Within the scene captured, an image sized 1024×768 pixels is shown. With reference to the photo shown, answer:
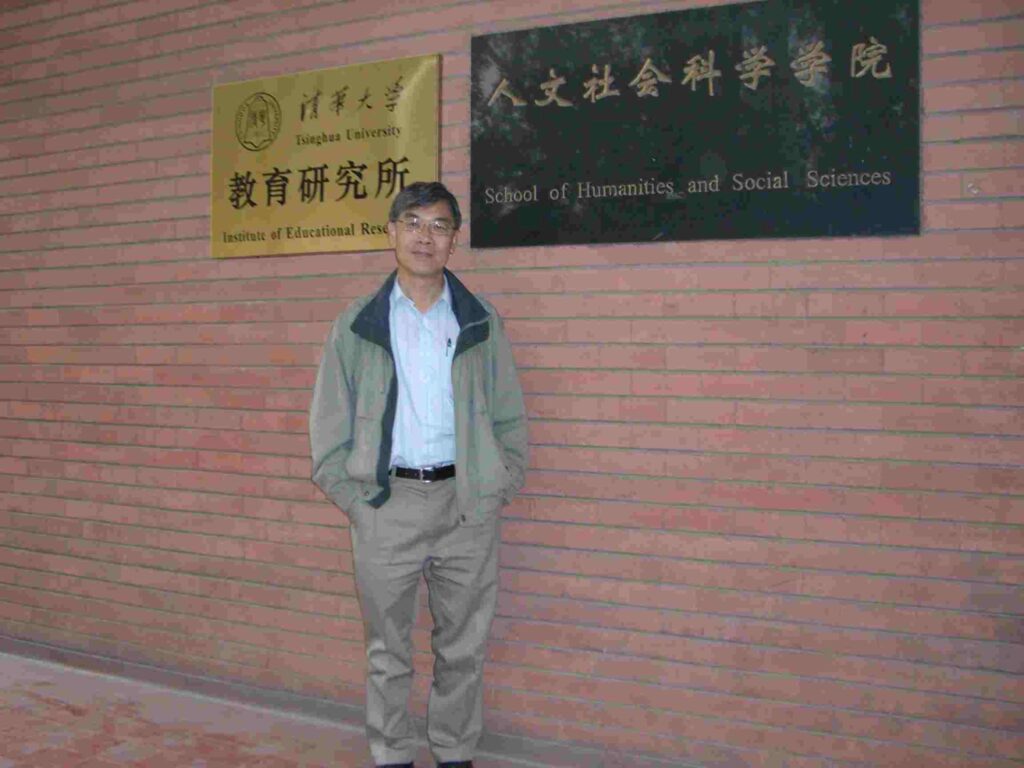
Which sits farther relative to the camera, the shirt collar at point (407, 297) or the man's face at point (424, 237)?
the shirt collar at point (407, 297)

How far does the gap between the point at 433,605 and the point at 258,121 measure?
222 centimetres

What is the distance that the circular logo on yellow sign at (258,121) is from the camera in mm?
4188

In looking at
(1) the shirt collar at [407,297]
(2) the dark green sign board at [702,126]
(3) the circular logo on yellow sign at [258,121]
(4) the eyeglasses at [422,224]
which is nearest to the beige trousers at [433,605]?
(1) the shirt collar at [407,297]

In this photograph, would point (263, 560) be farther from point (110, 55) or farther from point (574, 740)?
point (110, 55)

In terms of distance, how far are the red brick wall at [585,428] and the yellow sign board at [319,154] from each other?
0.09 m

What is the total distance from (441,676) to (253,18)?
9.43ft

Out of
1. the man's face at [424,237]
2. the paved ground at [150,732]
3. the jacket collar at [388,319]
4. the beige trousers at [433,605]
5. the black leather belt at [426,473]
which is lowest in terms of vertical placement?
the paved ground at [150,732]

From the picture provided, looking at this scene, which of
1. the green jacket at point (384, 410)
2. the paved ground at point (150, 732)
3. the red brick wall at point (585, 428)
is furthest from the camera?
the paved ground at point (150, 732)

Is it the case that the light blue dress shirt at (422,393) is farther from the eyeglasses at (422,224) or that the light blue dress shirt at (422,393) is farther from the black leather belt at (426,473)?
the eyeglasses at (422,224)

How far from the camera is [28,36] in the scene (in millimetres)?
4918

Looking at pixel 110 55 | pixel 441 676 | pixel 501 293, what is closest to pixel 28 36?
pixel 110 55

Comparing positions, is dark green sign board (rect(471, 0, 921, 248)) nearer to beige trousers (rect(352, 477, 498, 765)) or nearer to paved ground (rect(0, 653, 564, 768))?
beige trousers (rect(352, 477, 498, 765))

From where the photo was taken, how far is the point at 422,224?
3262 mm

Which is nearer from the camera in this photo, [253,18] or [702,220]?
[702,220]
